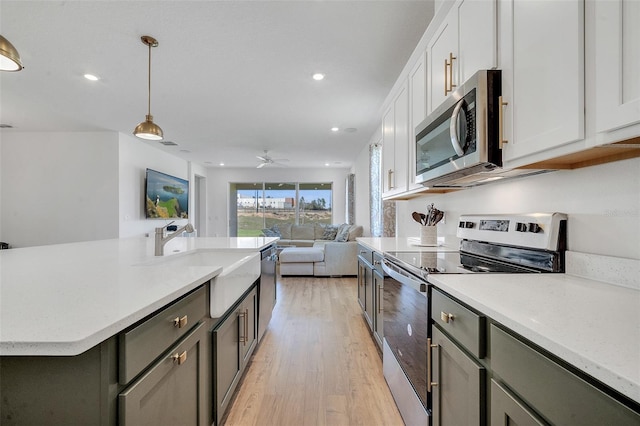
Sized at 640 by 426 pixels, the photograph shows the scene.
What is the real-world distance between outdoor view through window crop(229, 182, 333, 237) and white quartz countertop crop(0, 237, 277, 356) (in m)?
7.04

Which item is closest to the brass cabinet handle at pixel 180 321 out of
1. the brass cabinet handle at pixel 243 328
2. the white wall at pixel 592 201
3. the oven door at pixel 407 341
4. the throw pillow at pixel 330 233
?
the brass cabinet handle at pixel 243 328

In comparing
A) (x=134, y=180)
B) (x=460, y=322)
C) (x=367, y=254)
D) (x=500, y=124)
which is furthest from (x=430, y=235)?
(x=134, y=180)

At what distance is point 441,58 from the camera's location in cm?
162

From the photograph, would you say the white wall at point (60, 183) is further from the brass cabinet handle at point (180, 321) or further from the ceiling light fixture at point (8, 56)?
the brass cabinet handle at point (180, 321)

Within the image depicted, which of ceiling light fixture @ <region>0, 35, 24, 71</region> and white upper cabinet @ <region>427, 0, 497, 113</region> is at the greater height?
white upper cabinet @ <region>427, 0, 497, 113</region>

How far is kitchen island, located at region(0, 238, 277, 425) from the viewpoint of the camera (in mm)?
629

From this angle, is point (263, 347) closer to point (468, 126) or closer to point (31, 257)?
point (31, 257)

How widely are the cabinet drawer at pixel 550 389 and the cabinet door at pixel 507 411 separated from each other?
2cm

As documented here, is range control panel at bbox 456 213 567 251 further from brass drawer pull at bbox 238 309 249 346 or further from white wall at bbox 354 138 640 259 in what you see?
brass drawer pull at bbox 238 309 249 346

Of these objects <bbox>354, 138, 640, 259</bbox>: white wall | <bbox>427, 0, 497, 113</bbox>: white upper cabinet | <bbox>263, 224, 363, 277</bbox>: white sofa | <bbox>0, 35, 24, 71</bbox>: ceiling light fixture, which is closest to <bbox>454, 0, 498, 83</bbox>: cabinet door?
<bbox>427, 0, 497, 113</bbox>: white upper cabinet

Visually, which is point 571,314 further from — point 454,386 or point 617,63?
point 617,63

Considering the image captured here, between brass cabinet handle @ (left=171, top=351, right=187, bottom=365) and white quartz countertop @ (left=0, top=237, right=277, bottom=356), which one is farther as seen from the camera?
brass cabinet handle @ (left=171, top=351, right=187, bottom=365)

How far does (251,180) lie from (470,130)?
7.84 meters

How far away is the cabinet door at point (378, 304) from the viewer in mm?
2082
